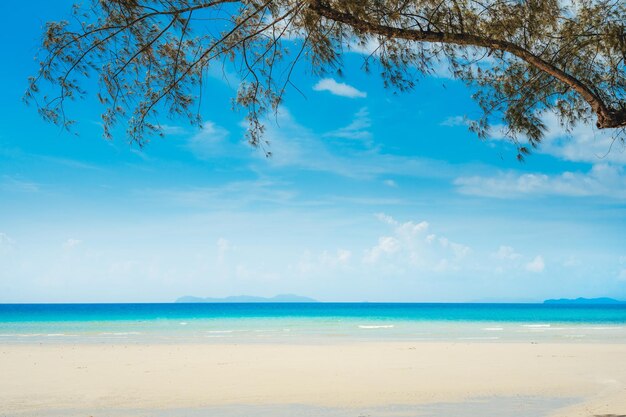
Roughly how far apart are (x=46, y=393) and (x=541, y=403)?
7288 millimetres

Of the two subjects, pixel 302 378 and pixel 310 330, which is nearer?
pixel 302 378

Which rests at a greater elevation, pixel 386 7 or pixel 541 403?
pixel 386 7

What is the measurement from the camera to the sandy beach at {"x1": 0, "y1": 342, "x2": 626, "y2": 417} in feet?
26.9

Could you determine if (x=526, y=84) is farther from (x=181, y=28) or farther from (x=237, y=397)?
(x=237, y=397)

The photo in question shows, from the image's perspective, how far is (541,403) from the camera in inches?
317

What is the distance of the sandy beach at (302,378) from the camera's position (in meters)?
8.20

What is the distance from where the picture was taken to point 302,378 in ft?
34.5

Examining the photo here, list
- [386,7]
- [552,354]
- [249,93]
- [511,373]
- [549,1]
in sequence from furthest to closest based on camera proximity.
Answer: [552,354] < [511,373] < [249,93] < [549,1] < [386,7]

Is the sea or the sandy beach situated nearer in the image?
the sandy beach

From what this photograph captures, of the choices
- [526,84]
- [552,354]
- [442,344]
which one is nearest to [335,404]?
[526,84]

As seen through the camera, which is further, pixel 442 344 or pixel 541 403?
pixel 442 344

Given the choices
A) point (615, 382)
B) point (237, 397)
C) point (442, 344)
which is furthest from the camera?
point (442, 344)

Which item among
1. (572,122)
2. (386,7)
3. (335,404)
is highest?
(386,7)

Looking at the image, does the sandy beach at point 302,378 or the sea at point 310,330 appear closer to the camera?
the sandy beach at point 302,378
